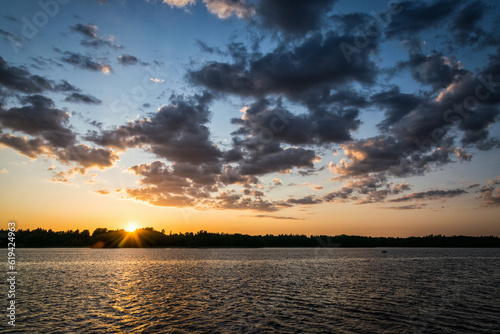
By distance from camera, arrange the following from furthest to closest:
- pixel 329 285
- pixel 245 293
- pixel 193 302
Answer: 1. pixel 329 285
2. pixel 245 293
3. pixel 193 302

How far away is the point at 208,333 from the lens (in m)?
32.6

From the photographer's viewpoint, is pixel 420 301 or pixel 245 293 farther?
pixel 245 293

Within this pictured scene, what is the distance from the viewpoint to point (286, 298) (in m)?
52.8

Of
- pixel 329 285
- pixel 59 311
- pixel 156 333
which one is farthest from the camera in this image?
pixel 329 285

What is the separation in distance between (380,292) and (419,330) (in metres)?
25.9

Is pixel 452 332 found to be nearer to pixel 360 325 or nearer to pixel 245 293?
pixel 360 325

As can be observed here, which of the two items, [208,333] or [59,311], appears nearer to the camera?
[208,333]

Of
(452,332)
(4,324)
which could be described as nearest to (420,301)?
(452,332)

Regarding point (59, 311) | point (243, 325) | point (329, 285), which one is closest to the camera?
point (243, 325)

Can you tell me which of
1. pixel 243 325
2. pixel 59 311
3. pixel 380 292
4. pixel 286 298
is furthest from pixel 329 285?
pixel 59 311

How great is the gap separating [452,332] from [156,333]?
3288 centimetres

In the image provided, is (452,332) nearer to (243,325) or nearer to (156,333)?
(243,325)

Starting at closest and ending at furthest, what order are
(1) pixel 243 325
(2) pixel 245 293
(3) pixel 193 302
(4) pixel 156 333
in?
(4) pixel 156 333
(1) pixel 243 325
(3) pixel 193 302
(2) pixel 245 293

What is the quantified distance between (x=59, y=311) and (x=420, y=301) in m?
55.3
